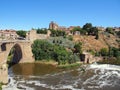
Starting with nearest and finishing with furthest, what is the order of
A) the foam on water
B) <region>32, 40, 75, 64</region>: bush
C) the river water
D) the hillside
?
the river water → the foam on water → <region>32, 40, 75, 64</region>: bush → the hillside

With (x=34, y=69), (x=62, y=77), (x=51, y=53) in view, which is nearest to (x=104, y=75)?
(x=62, y=77)

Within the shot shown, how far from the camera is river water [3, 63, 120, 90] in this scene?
107 feet

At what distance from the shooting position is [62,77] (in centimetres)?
3812

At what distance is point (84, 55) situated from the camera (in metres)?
50.6

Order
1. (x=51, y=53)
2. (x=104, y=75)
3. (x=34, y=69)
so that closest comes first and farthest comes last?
(x=104, y=75), (x=34, y=69), (x=51, y=53)

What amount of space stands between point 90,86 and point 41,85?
5906 millimetres

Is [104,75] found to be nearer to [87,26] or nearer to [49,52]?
[49,52]

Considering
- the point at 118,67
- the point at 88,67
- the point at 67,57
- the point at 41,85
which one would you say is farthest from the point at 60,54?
the point at 41,85

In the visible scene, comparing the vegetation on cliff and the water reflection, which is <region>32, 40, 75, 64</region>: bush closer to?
the vegetation on cliff

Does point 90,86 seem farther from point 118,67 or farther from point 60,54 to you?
point 60,54

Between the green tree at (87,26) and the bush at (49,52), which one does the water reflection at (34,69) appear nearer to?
the bush at (49,52)

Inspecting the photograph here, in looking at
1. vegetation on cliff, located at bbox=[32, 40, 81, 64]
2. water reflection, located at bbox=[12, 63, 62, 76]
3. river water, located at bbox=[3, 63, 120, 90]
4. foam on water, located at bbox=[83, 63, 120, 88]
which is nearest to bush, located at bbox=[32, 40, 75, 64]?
vegetation on cliff, located at bbox=[32, 40, 81, 64]

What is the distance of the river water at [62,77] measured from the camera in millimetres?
32562

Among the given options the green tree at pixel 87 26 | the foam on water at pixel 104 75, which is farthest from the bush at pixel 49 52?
the green tree at pixel 87 26
